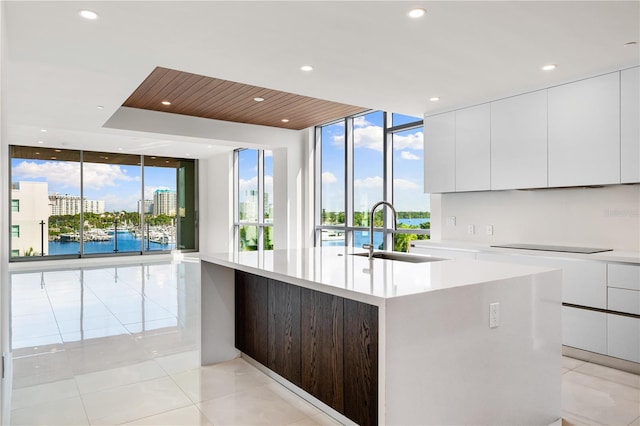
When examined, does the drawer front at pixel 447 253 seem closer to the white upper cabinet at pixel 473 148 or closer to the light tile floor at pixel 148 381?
the white upper cabinet at pixel 473 148

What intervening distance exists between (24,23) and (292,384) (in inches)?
114

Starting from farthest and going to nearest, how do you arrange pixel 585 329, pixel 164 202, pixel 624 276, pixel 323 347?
pixel 164 202 < pixel 585 329 < pixel 624 276 < pixel 323 347

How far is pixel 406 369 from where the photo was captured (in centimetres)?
177

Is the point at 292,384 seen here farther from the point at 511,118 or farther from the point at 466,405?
the point at 511,118

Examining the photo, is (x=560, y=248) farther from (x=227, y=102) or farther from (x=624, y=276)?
(x=227, y=102)

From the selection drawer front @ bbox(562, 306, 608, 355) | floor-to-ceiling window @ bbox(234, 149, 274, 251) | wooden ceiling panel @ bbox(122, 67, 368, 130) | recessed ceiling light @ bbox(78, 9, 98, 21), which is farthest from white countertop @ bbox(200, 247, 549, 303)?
floor-to-ceiling window @ bbox(234, 149, 274, 251)

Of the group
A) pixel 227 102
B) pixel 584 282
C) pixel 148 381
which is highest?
pixel 227 102

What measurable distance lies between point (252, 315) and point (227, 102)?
3.47m

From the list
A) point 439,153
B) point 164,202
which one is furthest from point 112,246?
point 439,153

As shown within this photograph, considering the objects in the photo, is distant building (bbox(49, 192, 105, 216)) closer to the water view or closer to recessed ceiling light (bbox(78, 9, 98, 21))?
the water view

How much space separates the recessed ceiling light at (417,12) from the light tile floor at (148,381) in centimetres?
243

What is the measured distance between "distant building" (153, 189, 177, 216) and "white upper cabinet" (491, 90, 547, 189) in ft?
28.6

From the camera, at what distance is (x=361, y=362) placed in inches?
84.4

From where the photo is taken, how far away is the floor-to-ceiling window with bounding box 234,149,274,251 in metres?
8.98
